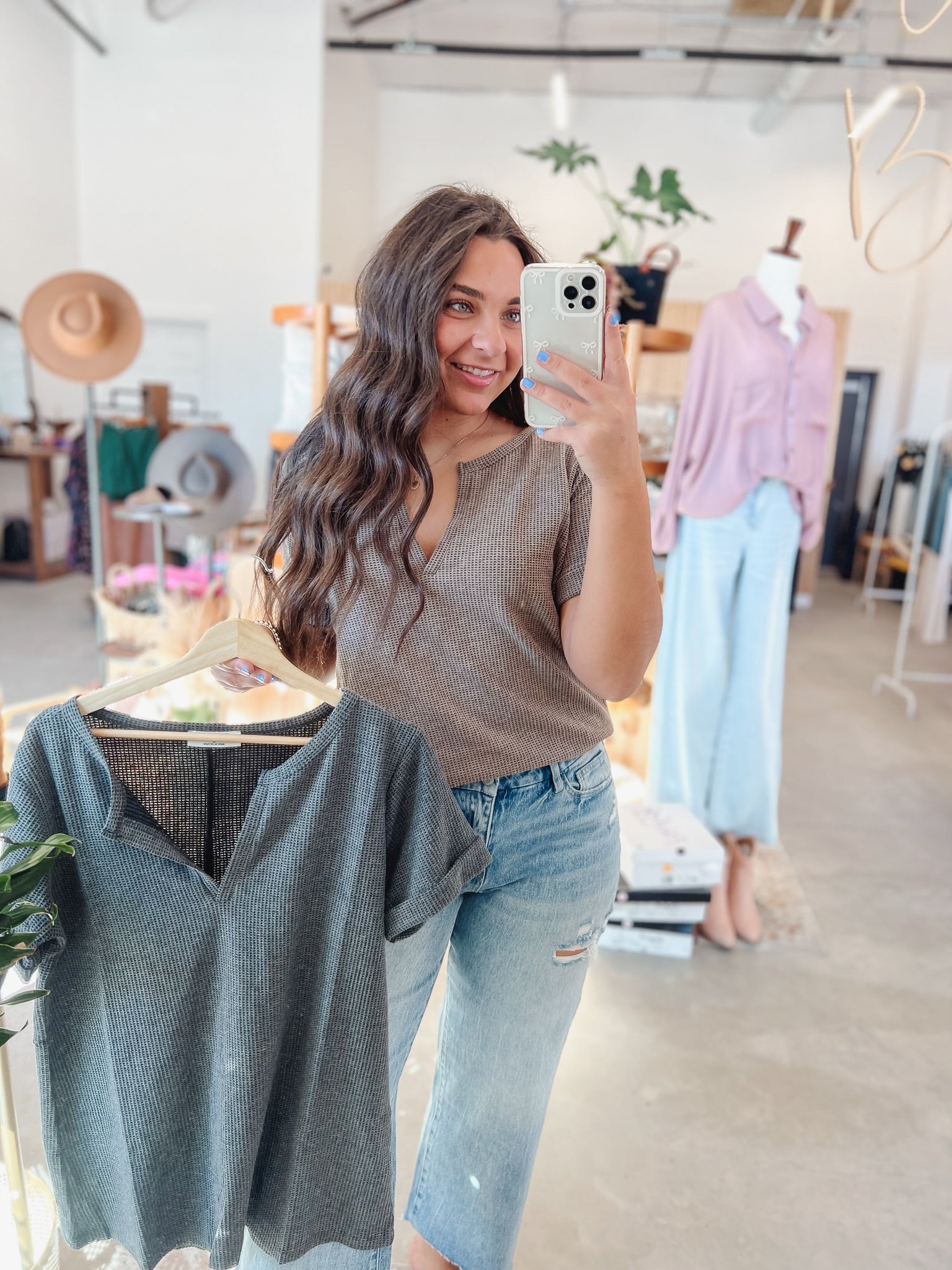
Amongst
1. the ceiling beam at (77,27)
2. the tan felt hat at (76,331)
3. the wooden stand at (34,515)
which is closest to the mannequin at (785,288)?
the tan felt hat at (76,331)

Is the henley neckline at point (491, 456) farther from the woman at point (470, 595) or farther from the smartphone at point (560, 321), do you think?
the smartphone at point (560, 321)

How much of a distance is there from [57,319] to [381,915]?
3106 millimetres

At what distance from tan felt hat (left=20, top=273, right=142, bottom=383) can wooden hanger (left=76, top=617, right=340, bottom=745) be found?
8.80ft

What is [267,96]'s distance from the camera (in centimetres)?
691

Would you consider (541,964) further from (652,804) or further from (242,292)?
(242,292)

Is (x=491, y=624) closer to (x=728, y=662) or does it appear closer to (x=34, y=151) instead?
(x=728, y=662)

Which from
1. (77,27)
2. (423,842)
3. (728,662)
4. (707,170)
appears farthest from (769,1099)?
(707,170)

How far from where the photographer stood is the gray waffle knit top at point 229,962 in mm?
938

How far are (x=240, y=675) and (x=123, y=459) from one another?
15.8 feet

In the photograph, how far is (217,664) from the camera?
40.1 inches

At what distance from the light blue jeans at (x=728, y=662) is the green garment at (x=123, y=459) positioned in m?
3.83

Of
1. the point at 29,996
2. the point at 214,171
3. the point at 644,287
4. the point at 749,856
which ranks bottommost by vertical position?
the point at 749,856

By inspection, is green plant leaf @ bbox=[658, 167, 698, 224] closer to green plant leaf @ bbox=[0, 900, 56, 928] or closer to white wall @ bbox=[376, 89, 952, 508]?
green plant leaf @ bbox=[0, 900, 56, 928]

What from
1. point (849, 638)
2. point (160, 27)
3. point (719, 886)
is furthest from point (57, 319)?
point (849, 638)
